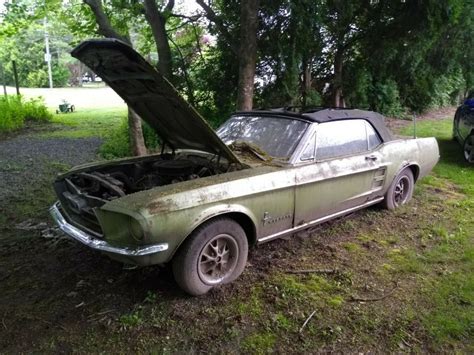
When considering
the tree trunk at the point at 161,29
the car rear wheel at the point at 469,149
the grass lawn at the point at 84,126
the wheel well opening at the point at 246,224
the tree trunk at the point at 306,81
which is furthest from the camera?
the grass lawn at the point at 84,126

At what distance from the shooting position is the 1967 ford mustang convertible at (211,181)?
304cm

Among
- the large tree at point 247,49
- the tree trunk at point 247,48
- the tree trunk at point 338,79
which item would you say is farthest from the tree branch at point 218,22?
the tree trunk at point 338,79

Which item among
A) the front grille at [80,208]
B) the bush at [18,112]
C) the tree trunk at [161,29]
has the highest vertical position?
the tree trunk at [161,29]

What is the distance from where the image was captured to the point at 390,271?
378 cm

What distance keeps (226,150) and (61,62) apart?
160 ft

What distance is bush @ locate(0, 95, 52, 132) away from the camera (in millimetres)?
11977

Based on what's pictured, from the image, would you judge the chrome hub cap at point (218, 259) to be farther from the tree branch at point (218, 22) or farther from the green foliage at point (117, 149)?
the green foliage at point (117, 149)

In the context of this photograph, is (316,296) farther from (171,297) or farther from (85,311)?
(85,311)

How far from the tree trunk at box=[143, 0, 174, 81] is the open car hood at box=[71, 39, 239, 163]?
14.7 ft

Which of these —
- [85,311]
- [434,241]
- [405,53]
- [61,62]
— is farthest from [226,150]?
[61,62]

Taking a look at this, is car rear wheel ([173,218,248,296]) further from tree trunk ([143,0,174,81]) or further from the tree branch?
tree trunk ([143,0,174,81])

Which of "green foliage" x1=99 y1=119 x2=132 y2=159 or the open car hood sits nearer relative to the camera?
the open car hood

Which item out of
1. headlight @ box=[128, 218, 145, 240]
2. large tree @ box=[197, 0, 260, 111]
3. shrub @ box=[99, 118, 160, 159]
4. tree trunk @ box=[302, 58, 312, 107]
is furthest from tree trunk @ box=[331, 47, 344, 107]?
headlight @ box=[128, 218, 145, 240]

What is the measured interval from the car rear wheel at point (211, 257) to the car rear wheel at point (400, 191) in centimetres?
252
